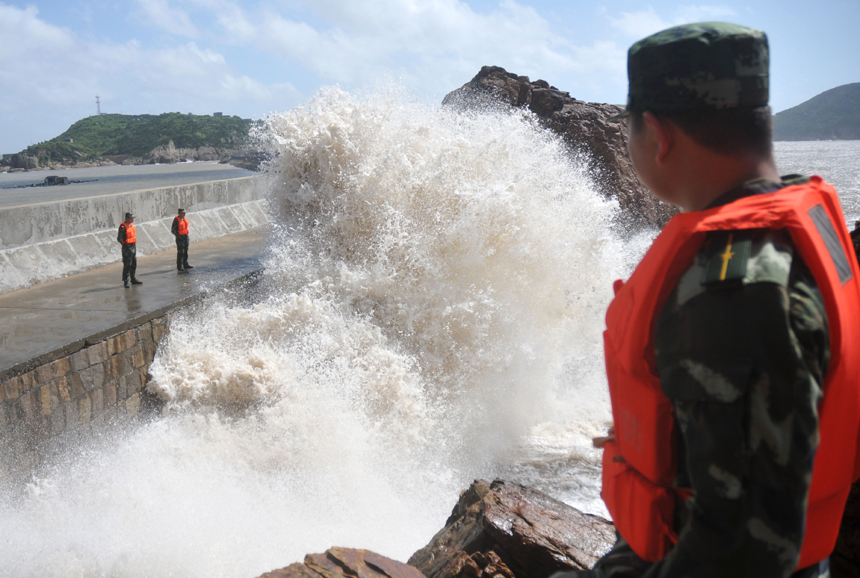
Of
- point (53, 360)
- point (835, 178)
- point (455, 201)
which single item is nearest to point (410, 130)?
point (455, 201)

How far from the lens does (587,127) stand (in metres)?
13.5

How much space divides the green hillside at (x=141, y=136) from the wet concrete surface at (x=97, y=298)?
64134 mm

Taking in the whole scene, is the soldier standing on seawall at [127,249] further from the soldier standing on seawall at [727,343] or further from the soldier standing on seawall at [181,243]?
the soldier standing on seawall at [727,343]

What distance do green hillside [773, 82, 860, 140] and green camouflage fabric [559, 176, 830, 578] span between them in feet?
414

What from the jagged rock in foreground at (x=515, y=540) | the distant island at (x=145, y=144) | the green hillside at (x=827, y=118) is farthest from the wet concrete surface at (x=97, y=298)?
the green hillside at (x=827, y=118)

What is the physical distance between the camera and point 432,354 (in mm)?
7031

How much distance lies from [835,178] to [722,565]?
49.7m

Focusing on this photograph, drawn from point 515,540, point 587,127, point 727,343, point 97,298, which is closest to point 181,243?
point 97,298

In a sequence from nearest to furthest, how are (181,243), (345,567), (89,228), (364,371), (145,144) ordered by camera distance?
Answer: 1. (345,567)
2. (364,371)
3. (181,243)
4. (89,228)
5. (145,144)

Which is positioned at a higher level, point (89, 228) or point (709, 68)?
point (709, 68)

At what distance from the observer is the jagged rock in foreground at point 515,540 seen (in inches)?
101

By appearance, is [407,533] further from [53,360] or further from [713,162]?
[713,162]

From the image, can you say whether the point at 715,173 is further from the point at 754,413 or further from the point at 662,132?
the point at 754,413

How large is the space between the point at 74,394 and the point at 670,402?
5509mm
